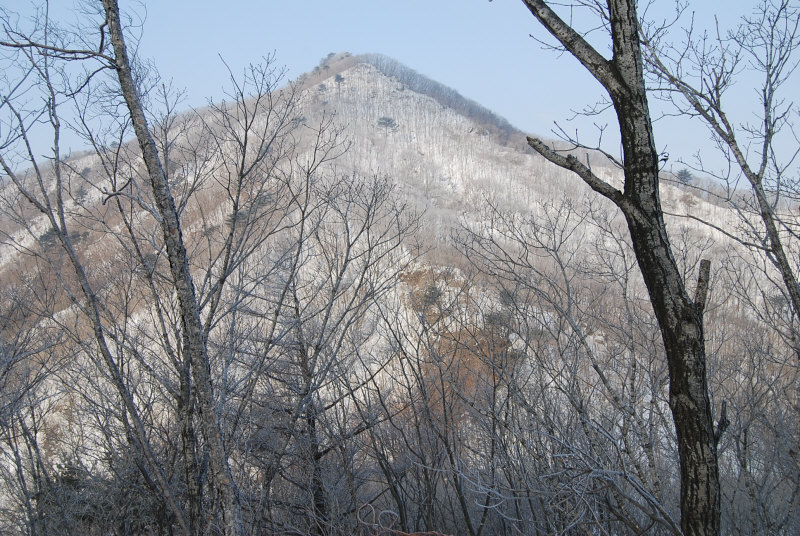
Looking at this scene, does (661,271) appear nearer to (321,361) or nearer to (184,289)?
(184,289)

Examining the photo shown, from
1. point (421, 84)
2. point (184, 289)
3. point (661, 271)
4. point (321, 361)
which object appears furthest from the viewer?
point (421, 84)

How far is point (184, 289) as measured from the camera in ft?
12.6

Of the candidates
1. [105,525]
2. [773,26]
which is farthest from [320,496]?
A: [773,26]

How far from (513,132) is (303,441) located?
2982 inches

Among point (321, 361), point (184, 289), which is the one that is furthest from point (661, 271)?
point (321, 361)

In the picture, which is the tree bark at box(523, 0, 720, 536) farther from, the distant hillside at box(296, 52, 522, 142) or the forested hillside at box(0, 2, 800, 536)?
the distant hillside at box(296, 52, 522, 142)

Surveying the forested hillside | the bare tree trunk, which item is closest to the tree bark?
the forested hillside

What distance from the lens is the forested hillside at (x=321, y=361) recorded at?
5016 mm

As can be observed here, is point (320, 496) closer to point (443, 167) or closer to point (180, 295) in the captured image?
point (180, 295)

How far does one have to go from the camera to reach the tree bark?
2.46 meters

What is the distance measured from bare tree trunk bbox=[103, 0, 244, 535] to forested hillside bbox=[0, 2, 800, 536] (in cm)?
2

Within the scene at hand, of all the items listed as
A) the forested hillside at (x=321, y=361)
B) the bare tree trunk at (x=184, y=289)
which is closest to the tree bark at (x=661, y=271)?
the forested hillside at (x=321, y=361)

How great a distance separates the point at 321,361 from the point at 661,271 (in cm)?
607

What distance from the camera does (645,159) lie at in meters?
2.52
